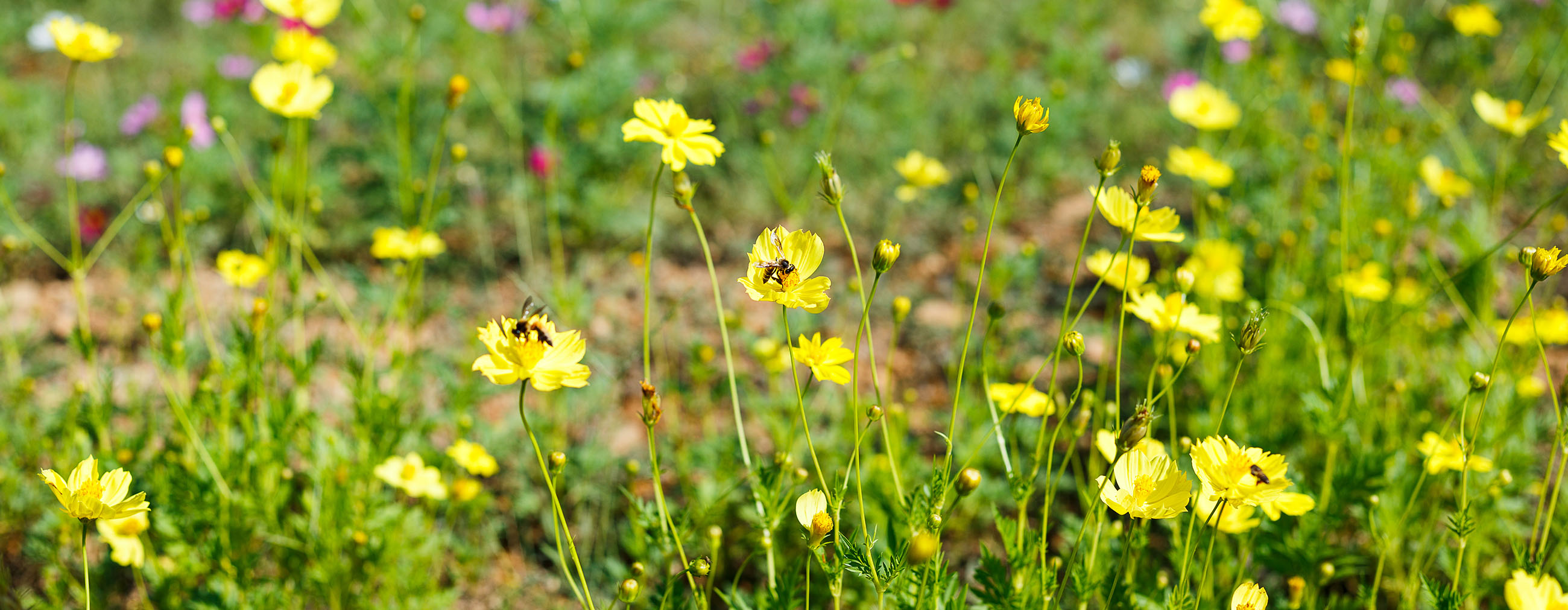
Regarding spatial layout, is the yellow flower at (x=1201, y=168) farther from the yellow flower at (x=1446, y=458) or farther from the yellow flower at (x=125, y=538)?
the yellow flower at (x=125, y=538)

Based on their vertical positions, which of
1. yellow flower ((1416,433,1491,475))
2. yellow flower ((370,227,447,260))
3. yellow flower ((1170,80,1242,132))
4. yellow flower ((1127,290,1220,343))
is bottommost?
yellow flower ((1416,433,1491,475))

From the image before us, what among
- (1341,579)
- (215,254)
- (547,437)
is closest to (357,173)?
(215,254)

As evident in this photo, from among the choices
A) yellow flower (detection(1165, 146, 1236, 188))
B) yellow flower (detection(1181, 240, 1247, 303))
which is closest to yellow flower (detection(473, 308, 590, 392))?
yellow flower (detection(1181, 240, 1247, 303))

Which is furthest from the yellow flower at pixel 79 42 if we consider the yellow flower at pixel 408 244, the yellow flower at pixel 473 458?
the yellow flower at pixel 473 458

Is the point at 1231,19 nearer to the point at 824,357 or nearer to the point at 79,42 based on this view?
the point at 824,357

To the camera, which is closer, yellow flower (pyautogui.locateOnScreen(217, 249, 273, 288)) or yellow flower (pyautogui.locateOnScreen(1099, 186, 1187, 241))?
yellow flower (pyautogui.locateOnScreen(1099, 186, 1187, 241))

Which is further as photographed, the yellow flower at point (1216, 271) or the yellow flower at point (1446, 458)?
the yellow flower at point (1216, 271)

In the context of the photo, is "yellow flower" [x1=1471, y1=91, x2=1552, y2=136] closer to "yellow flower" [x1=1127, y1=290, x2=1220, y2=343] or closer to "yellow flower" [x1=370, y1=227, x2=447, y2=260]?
"yellow flower" [x1=1127, y1=290, x2=1220, y2=343]
